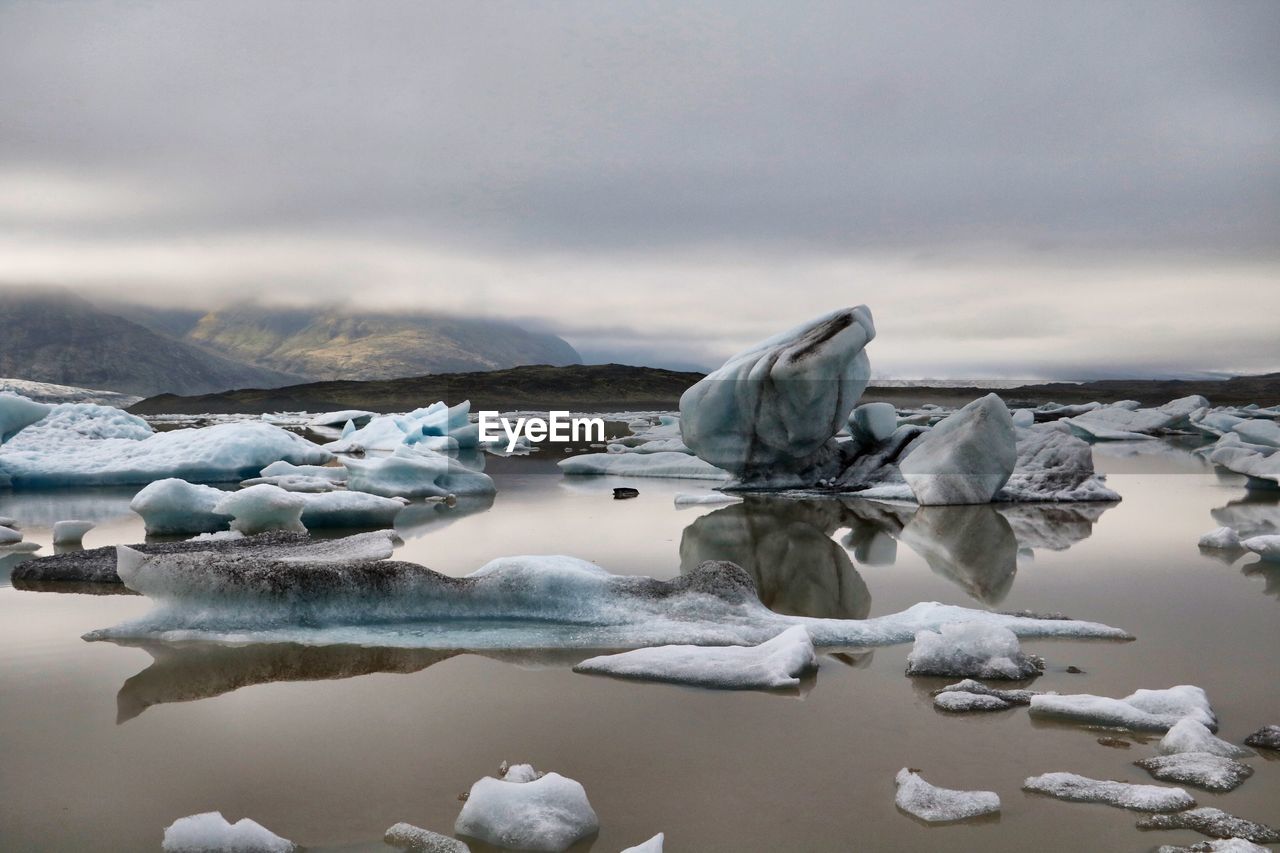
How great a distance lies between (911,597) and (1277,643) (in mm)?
1575

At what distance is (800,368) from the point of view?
9797 mm

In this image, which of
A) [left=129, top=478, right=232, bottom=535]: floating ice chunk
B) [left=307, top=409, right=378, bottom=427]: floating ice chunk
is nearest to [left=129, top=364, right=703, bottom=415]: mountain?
[left=307, top=409, right=378, bottom=427]: floating ice chunk

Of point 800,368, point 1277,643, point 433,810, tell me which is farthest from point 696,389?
point 433,810

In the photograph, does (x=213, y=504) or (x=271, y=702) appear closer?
(x=271, y=702)

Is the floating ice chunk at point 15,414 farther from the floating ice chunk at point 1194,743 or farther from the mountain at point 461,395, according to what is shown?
the mountain at point 461,395

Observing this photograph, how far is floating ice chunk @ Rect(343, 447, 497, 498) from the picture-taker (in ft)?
32.6

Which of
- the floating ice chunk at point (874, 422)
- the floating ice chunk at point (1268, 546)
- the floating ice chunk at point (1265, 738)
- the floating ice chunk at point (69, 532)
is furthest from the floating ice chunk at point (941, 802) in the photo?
the floating ice chunk at point (874, 422)

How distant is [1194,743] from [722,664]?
1410mm

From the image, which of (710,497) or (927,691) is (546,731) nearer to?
(927,691)

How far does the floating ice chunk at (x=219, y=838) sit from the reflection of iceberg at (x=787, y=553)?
288 cm

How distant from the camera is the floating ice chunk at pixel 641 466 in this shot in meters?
12.3

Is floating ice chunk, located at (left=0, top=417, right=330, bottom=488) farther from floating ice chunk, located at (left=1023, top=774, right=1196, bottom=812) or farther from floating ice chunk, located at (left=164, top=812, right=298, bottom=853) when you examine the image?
floating ice chunk, located at (left=1023, top=774, right=1196, bottom=812)

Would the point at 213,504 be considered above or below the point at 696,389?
below

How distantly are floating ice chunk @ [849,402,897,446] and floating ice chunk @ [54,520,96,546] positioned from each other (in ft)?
25.3
